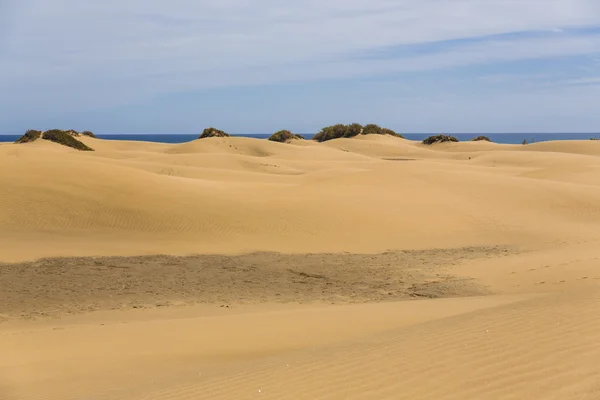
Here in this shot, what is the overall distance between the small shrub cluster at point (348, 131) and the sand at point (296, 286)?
41415 mm

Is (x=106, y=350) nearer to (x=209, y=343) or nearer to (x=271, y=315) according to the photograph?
(x=209, y=343)

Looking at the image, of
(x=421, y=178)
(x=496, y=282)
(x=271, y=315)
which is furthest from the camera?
(x=421, y=178)

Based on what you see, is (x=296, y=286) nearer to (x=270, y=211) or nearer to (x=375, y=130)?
(x=270, y=211)

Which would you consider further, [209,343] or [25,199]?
[25,199]

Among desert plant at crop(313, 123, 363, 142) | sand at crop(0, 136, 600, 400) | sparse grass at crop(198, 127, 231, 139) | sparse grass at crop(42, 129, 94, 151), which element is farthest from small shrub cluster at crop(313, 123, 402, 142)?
sand at crop(0, 136, 600, 400)

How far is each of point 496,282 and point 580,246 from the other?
475 cm

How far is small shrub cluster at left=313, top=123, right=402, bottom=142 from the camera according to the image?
7056cm

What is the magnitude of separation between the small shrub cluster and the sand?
41415 mm

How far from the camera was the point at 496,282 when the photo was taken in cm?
1304

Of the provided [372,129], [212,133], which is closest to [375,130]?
[372,129]

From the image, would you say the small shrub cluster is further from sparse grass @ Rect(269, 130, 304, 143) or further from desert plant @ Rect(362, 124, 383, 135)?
sparse grass @ Rect(269, 130, 304, 143)

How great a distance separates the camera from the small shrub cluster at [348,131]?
70.6 m

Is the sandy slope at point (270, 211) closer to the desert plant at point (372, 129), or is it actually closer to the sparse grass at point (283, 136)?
the sparse grass at point (283, 136)

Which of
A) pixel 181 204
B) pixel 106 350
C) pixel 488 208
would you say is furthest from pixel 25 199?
pixel 488 208
